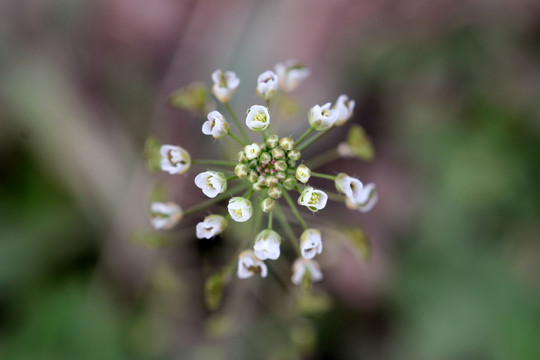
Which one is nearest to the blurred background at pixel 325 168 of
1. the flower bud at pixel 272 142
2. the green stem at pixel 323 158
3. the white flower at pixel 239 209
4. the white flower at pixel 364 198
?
the green stem at pixel 323 158

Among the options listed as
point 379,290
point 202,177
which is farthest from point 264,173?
point 379,290

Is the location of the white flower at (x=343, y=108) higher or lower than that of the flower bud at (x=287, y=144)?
higher

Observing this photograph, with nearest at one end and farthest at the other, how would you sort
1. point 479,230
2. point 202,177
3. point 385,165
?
point 202,177
point 479,230
point 385,165

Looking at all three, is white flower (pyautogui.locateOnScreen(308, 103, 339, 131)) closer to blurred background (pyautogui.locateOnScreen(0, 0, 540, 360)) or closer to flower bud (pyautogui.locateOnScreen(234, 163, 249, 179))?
flower bud (pyautogui.locateOnScreen(234, 163, 249, 179))

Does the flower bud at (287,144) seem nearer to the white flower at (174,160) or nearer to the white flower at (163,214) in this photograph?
the white flower at (174,160)

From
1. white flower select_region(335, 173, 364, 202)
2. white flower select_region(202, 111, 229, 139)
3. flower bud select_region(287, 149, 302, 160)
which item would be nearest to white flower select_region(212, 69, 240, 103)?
white flower select_region(202, 111, 229, 139)

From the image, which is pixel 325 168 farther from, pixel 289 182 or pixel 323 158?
pixel 289 182

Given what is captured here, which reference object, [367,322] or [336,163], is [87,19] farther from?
[367,322]
